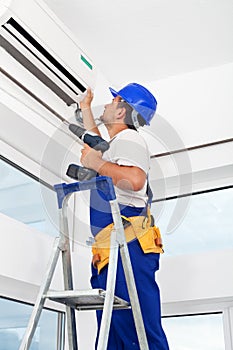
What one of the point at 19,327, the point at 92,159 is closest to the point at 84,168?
the point at 92,159

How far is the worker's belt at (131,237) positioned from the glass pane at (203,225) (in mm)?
582

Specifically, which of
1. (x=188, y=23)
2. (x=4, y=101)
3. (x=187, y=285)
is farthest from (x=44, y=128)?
(x=187, y=285)

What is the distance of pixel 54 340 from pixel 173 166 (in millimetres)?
1047

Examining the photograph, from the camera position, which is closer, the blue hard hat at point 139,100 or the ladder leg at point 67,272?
the ladder leg at point 67,272

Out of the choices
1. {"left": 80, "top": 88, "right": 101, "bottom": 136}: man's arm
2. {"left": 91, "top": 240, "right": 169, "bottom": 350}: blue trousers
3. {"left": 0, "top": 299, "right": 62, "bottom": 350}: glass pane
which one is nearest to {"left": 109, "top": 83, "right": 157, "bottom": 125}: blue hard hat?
{"left": 80, "top": 88, "right": 101, "bottom": 136}: man's arm

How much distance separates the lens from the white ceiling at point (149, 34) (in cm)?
221

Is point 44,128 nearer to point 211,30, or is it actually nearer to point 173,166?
point 173,166

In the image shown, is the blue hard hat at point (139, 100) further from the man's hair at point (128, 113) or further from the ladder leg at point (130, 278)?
the ladder leg at point (130, 278)

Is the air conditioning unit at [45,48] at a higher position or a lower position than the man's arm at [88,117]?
higher

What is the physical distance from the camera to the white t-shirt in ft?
6.06

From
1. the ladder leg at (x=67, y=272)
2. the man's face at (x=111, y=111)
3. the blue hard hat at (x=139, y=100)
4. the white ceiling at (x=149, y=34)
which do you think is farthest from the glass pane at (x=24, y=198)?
the white ceiling at (x=149, y=34)

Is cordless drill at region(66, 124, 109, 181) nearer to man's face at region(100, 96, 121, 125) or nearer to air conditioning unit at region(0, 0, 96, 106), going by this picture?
man's face at region(100, 96, 121, 125)

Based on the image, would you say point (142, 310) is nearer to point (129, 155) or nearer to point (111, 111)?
point (129, 155)

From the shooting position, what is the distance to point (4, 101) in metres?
1.98
